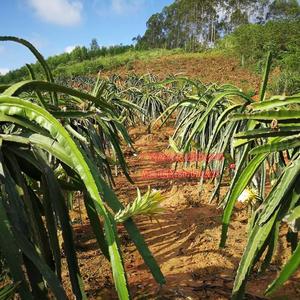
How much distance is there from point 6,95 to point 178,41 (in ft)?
139

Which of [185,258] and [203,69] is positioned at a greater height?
[203,69]

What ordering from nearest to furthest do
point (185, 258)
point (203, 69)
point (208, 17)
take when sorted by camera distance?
point (185, 258), point (203, 69), point (208, 17)

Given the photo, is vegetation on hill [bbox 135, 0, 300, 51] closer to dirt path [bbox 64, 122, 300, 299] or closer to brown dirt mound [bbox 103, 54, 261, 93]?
brown dirt mound [bbox 103, 54, 261, 93]

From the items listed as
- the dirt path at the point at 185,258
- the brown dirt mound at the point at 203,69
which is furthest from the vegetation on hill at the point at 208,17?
the dirt path at the point at 185,258

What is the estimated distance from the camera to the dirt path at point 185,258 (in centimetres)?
224

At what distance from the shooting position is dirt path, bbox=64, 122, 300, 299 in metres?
2.24

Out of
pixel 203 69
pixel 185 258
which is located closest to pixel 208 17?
pixel 203 69

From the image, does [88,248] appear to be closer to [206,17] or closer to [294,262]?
[294,262]

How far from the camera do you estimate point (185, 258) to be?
105 inches

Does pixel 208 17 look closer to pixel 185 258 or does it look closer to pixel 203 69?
pixel 203 69

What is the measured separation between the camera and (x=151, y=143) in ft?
25.2

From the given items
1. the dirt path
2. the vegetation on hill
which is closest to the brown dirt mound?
the vegetation on hill

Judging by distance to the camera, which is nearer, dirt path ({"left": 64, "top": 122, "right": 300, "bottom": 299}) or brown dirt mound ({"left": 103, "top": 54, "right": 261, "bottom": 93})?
dirt path ({"left": 64, "top": 122, "right": 300, "bottom": 299})

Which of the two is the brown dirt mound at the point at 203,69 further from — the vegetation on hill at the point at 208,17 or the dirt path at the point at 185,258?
the dirt path at the point at 185,258
